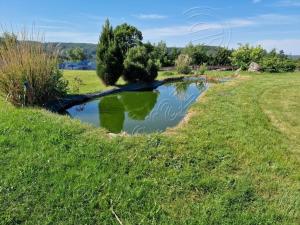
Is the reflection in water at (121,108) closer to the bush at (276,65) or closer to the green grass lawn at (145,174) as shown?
the green grass lawn at (145,174)

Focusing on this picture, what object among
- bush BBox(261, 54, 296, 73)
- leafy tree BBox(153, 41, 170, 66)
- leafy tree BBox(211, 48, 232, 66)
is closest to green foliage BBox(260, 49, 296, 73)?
bush BBox(261, 54, 296, 73)

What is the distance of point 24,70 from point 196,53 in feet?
58.0

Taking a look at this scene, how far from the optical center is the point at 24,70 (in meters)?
5.57

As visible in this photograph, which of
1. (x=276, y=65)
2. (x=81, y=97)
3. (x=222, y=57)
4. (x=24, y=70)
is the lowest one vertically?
(x=81, y=97)

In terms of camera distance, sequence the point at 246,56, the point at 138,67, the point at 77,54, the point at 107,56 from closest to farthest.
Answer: the point at 107,56 < the point at 138,67 < the point at 246,56 < the point at 77,54

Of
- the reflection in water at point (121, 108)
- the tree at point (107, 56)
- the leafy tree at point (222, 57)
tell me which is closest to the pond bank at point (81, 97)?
the reflection in water at point (121, 108)

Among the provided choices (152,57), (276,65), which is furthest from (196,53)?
(152,57)

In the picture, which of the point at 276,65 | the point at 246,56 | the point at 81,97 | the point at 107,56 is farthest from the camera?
the point at 246,56

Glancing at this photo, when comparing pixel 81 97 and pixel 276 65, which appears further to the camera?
pixel 276 65

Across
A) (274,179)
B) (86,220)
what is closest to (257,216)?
(274,179)

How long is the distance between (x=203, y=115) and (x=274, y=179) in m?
2.43

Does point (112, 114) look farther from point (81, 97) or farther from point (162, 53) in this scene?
point (162, 53)

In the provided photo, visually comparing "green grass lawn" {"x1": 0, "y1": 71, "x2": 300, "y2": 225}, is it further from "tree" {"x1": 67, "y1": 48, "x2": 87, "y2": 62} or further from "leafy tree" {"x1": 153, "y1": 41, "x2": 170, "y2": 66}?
"tree" {"x1": 67, "y1": 48, "x2": 87, "y2": 62}

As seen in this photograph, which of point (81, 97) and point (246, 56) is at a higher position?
point (246, 56)
